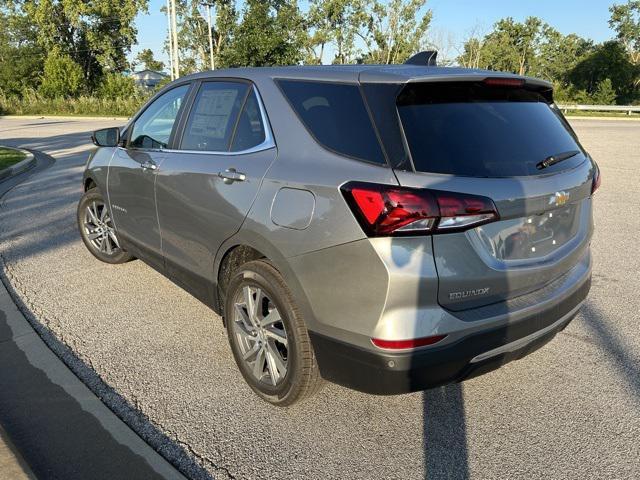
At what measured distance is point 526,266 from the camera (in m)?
2.38

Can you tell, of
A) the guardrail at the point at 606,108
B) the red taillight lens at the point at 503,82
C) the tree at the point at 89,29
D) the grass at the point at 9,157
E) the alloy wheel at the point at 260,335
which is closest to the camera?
the red taillight lens at the point at 503,82

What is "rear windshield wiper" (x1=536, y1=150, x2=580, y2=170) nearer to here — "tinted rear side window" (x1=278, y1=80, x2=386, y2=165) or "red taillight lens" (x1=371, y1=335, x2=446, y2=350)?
"tinted rear side window" (x1=278, y1=80, x2=386, y2=165)

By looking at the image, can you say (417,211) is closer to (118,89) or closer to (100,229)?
(100,229)

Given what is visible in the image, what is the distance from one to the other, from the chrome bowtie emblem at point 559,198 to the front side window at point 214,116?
179 centimetres

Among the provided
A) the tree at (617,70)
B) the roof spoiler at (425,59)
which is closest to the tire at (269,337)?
the roof spoiler at (425,59)

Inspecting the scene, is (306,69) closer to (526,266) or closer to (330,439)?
(526,266)

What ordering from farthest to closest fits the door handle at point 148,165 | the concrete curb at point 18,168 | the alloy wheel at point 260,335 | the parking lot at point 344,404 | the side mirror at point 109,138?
the concrete curb at point 18,168, the side mirror at point 109,138, the door handle at point 148,165, the alloy wheel at point 260,335, the parking lot at point 344,404

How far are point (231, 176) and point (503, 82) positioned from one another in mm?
1515

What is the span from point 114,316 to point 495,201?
3.05 meters

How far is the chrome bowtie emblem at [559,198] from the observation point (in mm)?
2441

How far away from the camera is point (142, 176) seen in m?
3.85

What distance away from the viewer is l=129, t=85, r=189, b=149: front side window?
372cm

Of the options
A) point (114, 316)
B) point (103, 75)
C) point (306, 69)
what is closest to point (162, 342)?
point (114, 316)

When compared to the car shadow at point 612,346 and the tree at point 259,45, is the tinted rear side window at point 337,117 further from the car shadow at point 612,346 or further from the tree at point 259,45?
the tree at point 259,45
